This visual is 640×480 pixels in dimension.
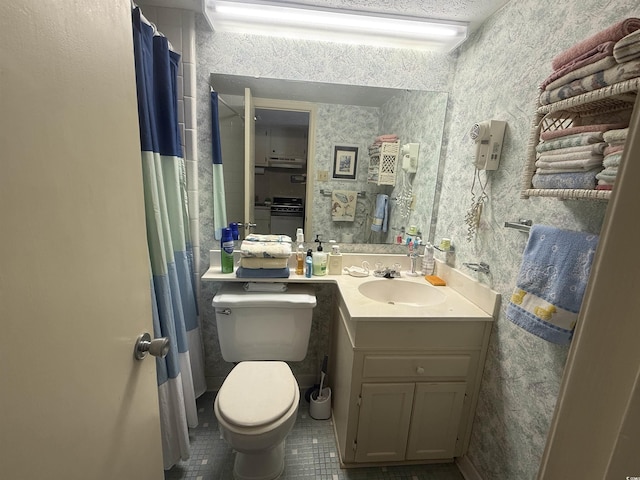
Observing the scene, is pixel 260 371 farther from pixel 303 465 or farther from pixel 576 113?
pixel 576 113

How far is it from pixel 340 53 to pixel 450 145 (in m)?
0.80

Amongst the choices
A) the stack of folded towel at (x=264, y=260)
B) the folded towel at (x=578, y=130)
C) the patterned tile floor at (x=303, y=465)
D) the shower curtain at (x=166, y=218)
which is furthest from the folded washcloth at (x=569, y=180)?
A: the patterned tile floor at (x=303, y=465)

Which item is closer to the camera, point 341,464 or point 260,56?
point 341,464

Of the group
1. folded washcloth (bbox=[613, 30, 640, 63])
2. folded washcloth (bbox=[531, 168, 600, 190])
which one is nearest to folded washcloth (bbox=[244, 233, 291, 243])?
folded washcloth (bbox=[531, 168, 600, 190])

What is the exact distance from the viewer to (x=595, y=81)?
0.73 meters

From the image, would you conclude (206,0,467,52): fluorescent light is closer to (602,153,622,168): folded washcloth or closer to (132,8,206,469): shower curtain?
(132,8,206,469): shower curtain

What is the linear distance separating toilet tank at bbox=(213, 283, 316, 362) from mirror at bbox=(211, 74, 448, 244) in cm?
43

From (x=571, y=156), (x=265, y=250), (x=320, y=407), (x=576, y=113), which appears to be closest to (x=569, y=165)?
(x=571, y=156)

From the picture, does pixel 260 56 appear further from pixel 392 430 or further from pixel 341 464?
pixel 341 464

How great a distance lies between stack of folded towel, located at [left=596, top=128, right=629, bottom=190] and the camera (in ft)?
2.22

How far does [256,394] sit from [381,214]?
3.89 ft

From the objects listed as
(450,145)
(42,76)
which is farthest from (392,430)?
(42,76)

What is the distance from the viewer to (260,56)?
5.03 feet

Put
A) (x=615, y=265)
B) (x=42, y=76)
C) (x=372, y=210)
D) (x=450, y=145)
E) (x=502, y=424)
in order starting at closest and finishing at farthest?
(x=615, y=265), (x=42, y=76), (x=502, y=424), (x=450, y=145), (x=372, y=210)
